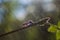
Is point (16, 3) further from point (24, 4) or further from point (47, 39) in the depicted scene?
point (47, 39)

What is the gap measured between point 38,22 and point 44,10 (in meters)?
0.10

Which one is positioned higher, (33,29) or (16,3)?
(16,3)

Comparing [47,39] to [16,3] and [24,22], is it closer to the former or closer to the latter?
[24,22]

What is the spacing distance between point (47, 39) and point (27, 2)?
22 cm

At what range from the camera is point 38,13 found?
32.7 inches

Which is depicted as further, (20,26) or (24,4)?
(24,4)

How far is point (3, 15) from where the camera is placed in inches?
32.8

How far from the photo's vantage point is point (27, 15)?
2.69ft

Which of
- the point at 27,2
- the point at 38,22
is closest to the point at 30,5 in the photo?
the point at 27,2

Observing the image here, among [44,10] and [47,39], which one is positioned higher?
[44,10]

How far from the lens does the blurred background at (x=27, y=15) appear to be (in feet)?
2.54

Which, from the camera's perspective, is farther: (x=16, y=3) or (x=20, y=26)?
A: (x=16, y=3)

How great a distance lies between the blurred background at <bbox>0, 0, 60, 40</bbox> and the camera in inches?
30.5

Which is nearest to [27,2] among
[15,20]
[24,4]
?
[24,4]
